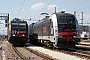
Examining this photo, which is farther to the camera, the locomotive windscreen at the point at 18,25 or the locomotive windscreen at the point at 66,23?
the locomotive windscreen at the point at 18,25

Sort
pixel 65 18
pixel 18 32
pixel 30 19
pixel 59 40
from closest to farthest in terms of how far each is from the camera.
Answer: pixel 59 40, pixel 65 18, pixel 18 32, pixel 30 19

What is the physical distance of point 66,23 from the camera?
20.5 m

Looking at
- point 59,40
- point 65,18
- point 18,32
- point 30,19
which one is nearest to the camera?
point 59,40

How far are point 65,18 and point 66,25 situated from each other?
0.74 meters

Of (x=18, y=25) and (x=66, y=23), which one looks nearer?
(x=66, y=23)

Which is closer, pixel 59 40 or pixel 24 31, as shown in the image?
pixel 59 40

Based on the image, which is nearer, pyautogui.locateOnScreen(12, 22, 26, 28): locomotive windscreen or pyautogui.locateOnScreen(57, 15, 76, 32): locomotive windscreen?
pyautogui.locateOnScreen(57, 15, 76, 32): locomotive windscreen

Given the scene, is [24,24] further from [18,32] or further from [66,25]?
[66,25]

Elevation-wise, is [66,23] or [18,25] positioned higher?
[18,25]

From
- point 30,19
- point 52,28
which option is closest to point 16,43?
point 52,28

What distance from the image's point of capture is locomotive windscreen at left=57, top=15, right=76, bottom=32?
2019 centimetres

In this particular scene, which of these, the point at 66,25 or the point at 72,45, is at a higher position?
the point at 66,25

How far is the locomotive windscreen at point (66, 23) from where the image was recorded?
20.2 metres

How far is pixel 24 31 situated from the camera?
28.8 metres
